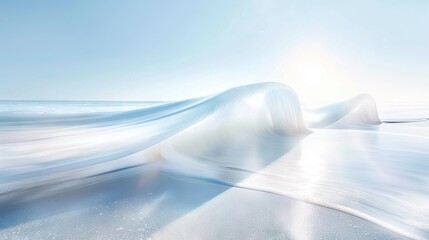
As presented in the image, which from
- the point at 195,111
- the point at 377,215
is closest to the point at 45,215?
the point at 377,215

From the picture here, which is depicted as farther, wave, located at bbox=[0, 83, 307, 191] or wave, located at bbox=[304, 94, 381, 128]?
wave, located at bbox=[304, 94, 381, 128]

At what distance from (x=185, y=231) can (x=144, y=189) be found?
785 millimetres

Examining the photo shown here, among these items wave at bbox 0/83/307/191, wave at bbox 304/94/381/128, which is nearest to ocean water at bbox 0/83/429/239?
wave at bbox 0/83/307/191

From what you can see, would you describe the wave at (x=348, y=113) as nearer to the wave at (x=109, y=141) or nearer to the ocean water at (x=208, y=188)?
the wave at (x=109, y=141)

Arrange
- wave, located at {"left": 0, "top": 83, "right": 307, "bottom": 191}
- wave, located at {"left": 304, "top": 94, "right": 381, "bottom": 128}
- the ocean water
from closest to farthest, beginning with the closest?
the ocean water < wave, located at {"left": 0, "top": 83, "right": 307, "bottom": 191} < wave, located at {"left": 304, "top": 94, "right": 381, "bottom": 128}

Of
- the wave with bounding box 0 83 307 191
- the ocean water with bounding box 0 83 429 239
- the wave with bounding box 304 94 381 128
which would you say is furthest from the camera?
the wave with bounding box 304 94 381 128

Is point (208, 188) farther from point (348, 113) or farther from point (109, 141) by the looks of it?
point (348, 113)

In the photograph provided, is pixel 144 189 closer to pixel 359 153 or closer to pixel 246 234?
pixel 246 234

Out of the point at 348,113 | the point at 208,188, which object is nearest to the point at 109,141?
the point at 208,188

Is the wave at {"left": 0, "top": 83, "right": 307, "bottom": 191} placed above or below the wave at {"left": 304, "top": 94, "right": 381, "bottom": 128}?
above

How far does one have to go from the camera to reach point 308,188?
2.07 meters

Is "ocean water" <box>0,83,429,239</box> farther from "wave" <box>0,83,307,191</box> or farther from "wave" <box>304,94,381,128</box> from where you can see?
"wave" <box>304,94,381,128</box>

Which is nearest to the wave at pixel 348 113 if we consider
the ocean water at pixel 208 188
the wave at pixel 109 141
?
the wave at pixel 109 141

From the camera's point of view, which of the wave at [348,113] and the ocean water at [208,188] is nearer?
the ocean water at [208,188]
